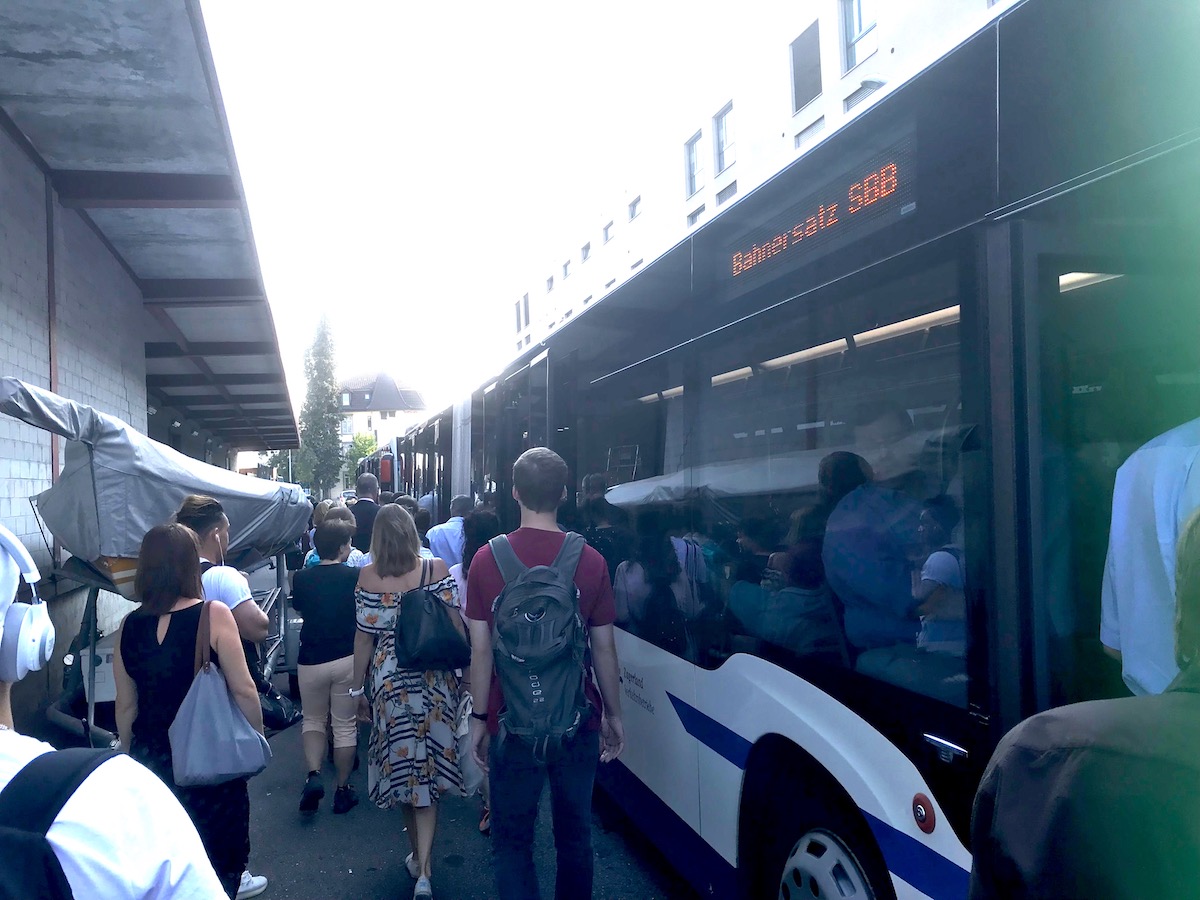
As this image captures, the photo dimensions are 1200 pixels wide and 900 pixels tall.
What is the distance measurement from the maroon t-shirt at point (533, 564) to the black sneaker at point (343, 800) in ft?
8.46

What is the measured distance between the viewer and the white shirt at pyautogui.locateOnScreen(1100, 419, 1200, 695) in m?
2.15

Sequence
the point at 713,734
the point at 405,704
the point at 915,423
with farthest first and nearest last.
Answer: the point at 405,704 → the point at 713,734 → the point at 915,423

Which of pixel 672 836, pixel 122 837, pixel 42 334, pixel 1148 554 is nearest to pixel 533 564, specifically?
pixel 672 836

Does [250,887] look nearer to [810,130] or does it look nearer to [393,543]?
[393,543]

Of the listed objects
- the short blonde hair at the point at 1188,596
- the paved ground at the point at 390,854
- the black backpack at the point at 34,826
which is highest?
the short blonde hair at the point at 1188,596

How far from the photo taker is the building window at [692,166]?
31.4 metres

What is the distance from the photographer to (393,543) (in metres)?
4.68

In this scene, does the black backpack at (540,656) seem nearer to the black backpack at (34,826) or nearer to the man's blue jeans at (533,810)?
the man's blue jeans at (533,810)

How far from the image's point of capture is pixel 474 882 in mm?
4586

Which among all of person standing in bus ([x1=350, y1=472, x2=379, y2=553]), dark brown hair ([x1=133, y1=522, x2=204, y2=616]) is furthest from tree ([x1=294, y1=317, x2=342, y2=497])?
dark brown hair ([x1=133, y1=522, x2=204, y2=616])

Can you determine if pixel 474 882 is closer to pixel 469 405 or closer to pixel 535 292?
pixel 469 405

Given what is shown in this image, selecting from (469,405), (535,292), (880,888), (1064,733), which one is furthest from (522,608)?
(535,292)

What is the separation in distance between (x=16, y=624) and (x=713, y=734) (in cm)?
256

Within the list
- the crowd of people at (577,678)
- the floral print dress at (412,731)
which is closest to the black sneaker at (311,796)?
the crowd of people at (577,678)
